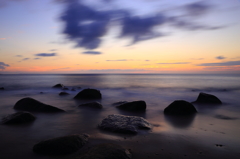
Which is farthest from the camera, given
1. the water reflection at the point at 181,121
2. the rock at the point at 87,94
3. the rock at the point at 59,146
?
the rock at the point at 87,94

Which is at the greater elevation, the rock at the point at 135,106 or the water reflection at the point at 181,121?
the rock at the point at 135,106

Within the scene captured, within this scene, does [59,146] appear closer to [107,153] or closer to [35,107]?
[107,153]

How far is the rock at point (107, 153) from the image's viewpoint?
3236 mm

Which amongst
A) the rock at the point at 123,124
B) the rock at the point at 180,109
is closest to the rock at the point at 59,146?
the rock at the point at 123,124

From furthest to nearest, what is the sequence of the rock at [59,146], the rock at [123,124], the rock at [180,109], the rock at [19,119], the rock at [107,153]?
the rock at [180,109] → the rock at [19,119] → the rock at [123,124] → the rock at [59,146] → the rock at [107,153]

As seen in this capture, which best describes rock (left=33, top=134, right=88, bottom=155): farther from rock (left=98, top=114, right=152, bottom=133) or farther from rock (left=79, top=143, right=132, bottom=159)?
rock (left=98, top=114, right=152, bottom=133)

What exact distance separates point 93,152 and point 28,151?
5.77 feet

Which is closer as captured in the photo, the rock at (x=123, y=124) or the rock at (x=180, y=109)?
the rock at (x=123, y=124)

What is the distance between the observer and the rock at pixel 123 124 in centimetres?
521

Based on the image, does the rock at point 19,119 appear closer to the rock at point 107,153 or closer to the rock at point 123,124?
the rock at point 123,124

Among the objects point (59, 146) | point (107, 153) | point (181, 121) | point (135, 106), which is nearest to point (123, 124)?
point (107, 153)

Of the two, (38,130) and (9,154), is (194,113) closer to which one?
(38,130)

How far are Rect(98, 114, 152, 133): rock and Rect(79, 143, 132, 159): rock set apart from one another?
1.47 meters

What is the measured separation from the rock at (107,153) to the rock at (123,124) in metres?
1.47
